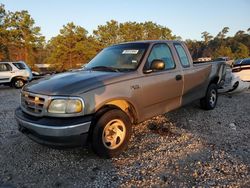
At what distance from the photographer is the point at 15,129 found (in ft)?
20.1

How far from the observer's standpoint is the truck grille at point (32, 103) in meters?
4.05

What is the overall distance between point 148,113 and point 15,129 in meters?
3.13

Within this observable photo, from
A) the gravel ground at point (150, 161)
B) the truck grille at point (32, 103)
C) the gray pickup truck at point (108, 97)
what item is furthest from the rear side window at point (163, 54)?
the truck grille at point (32, 103)

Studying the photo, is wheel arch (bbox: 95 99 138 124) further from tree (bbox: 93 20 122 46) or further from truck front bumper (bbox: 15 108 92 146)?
tree (bbox: 93 20 122 46)

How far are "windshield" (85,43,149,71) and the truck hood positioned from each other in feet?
1.53

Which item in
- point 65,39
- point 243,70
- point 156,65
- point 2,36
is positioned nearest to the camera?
point 156,65

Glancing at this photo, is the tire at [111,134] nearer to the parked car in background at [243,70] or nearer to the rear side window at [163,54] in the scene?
the rear side window at [163,54]

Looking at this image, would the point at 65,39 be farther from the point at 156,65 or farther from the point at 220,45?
the point at 220,45

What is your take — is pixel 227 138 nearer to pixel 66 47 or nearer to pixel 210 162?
pixel 210 162

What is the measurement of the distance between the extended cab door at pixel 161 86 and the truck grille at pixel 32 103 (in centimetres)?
165

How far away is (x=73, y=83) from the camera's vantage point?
162 inches

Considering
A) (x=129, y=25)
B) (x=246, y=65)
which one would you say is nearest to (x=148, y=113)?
(x=246, y=65)

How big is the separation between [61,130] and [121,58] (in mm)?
2045

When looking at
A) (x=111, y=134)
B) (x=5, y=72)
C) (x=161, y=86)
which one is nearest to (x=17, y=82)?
(x=5, y=72)
